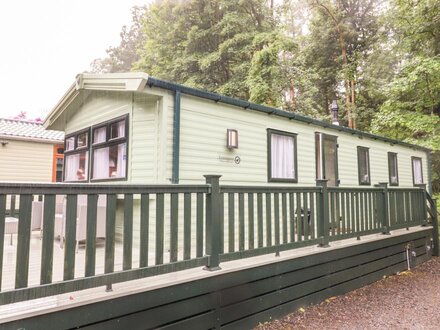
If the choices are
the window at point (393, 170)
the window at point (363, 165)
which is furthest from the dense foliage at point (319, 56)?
the window at point (363, 165)

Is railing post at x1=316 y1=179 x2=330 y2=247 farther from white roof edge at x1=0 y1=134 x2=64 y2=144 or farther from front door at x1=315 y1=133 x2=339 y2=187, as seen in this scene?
white roof edge at x1=0 y1=134 x2=64 y2=144

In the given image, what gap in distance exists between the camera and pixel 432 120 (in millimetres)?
11141

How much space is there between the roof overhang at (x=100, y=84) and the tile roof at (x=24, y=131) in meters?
4.33

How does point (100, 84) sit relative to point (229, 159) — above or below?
above

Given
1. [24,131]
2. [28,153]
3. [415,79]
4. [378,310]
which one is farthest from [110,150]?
[415,79]

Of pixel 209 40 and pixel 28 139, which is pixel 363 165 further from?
pixel 209 40

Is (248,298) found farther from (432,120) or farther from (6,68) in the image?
(6,68)

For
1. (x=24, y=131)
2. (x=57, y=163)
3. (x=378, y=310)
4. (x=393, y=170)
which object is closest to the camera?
(x=378, y=310)

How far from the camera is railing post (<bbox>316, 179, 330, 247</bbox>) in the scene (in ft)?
13.3

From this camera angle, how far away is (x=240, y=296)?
304 centimetres

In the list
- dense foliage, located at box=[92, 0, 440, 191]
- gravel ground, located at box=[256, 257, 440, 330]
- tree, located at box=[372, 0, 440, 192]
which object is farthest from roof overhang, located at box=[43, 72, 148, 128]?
tree, located at box=[372, 0, 440, 192]

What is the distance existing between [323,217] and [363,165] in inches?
204

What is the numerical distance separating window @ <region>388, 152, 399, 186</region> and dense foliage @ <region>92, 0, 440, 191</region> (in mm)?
2009

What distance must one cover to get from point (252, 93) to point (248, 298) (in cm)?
1136
